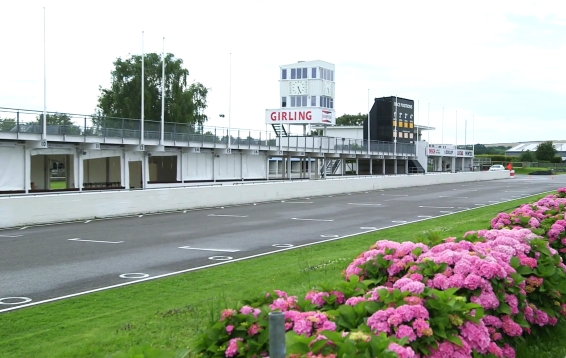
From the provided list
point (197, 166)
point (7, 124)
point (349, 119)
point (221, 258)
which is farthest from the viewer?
point (349, 119)

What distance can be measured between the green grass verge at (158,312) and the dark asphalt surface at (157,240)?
1.07 metres

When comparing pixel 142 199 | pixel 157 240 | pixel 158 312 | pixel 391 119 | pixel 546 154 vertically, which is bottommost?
pixel 157 240

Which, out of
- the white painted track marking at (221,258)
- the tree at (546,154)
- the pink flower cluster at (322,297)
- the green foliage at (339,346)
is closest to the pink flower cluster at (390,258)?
the pink flower cluster at (322,297)

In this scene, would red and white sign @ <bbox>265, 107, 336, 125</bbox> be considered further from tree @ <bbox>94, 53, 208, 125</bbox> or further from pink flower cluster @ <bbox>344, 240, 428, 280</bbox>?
pink flower cluster @ <bbox>344, 240, 428, 280</bbox>

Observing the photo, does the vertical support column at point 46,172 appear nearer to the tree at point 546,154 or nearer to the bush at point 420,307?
the bush at point 420,307

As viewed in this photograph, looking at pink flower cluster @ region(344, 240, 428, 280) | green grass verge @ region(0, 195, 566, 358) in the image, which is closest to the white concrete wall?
green grass verge @ region(0, 195, 566, 358)

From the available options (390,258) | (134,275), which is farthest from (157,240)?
(390,258)

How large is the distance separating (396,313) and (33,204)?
65.0 ft

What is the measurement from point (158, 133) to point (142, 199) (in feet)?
54.0

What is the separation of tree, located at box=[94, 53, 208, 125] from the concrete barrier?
134 ft

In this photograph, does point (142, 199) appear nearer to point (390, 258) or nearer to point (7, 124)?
point (7, 124)

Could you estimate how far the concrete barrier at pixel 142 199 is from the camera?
2141 centimetres

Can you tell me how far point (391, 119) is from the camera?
79.9m

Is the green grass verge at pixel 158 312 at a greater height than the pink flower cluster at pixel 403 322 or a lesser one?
lesser
